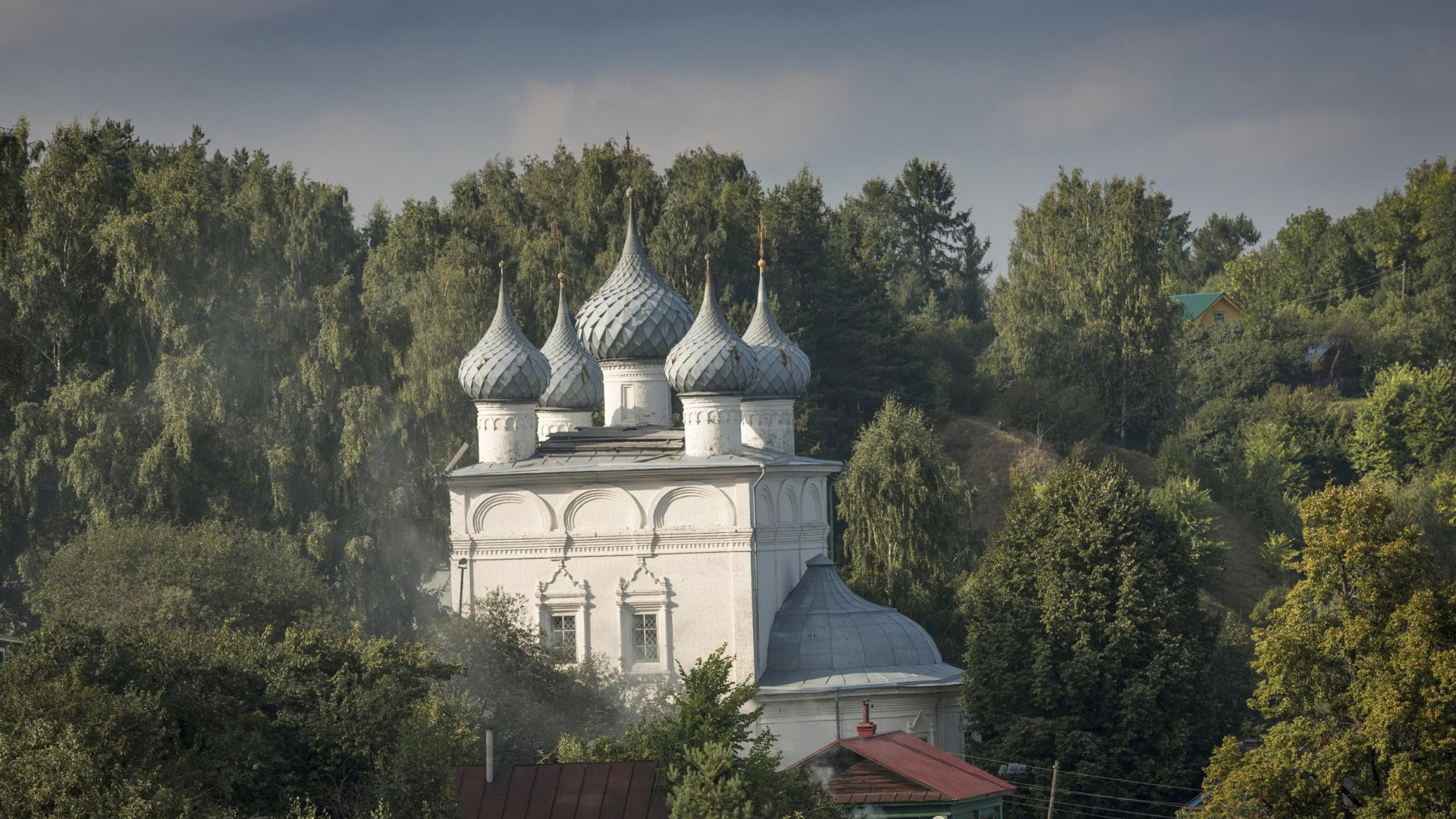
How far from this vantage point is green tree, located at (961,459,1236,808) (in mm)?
28188

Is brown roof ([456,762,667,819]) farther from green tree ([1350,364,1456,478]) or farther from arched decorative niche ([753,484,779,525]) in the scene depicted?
green tree ([1350,364,1456,478])

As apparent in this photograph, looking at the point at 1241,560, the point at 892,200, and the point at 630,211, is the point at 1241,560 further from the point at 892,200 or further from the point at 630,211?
the point at 892,200

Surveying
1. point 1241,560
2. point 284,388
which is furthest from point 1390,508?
point 1241,560

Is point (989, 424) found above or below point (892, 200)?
below

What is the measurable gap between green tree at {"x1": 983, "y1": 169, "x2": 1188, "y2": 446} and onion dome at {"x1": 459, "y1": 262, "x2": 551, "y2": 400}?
22830 millimetres

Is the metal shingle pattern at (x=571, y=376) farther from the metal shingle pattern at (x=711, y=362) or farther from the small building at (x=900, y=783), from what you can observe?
the small building at (x=900, y=783)

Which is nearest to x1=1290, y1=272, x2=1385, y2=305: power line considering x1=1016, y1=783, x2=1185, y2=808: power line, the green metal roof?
the green metal roof

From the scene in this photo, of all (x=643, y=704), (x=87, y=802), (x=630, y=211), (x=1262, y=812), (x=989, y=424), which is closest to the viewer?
(x=87, y=802)

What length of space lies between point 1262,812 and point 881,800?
13.8 ft

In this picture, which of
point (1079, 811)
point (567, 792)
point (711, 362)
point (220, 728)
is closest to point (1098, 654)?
point (1079, 811)

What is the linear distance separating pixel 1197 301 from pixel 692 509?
40.9 m

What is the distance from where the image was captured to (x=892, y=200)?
66312 mm

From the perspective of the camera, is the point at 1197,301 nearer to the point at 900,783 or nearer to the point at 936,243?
the point at 936,243

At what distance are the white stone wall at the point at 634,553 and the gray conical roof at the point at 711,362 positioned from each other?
4.10ft
